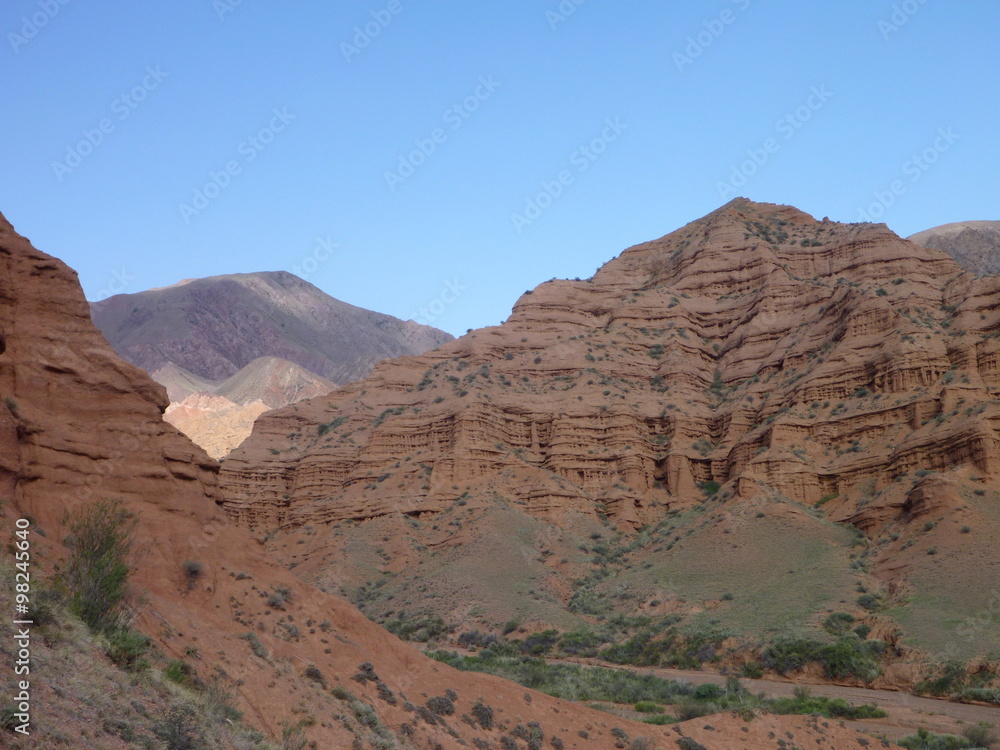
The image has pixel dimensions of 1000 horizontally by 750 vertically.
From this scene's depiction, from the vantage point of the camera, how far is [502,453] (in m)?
68.8

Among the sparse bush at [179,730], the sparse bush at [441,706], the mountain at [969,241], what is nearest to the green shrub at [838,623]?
the sparse bush at [441,706]

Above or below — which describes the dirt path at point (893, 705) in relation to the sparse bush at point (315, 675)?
below

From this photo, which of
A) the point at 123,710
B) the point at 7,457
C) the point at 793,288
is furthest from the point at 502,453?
the point at 123,710

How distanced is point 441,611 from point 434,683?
29.5m

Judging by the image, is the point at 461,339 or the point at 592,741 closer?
the point at 592,741

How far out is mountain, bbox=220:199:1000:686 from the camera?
43031 millimetres

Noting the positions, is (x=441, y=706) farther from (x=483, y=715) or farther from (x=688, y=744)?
(x=688, y=744)

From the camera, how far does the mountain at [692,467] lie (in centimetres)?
4303

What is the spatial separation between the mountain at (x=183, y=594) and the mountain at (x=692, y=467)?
70.7ft

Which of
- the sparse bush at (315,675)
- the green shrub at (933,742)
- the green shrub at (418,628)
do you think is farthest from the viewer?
the green shrub at (418,628)

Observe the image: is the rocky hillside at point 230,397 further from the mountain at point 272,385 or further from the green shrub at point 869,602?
the green shrub at point 869,602

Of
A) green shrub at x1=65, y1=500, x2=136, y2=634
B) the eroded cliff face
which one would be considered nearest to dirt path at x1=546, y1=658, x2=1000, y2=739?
the eroded cliff face

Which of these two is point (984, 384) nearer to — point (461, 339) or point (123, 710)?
point (461, 339)

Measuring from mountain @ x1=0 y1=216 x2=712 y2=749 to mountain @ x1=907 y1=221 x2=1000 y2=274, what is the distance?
140 m
